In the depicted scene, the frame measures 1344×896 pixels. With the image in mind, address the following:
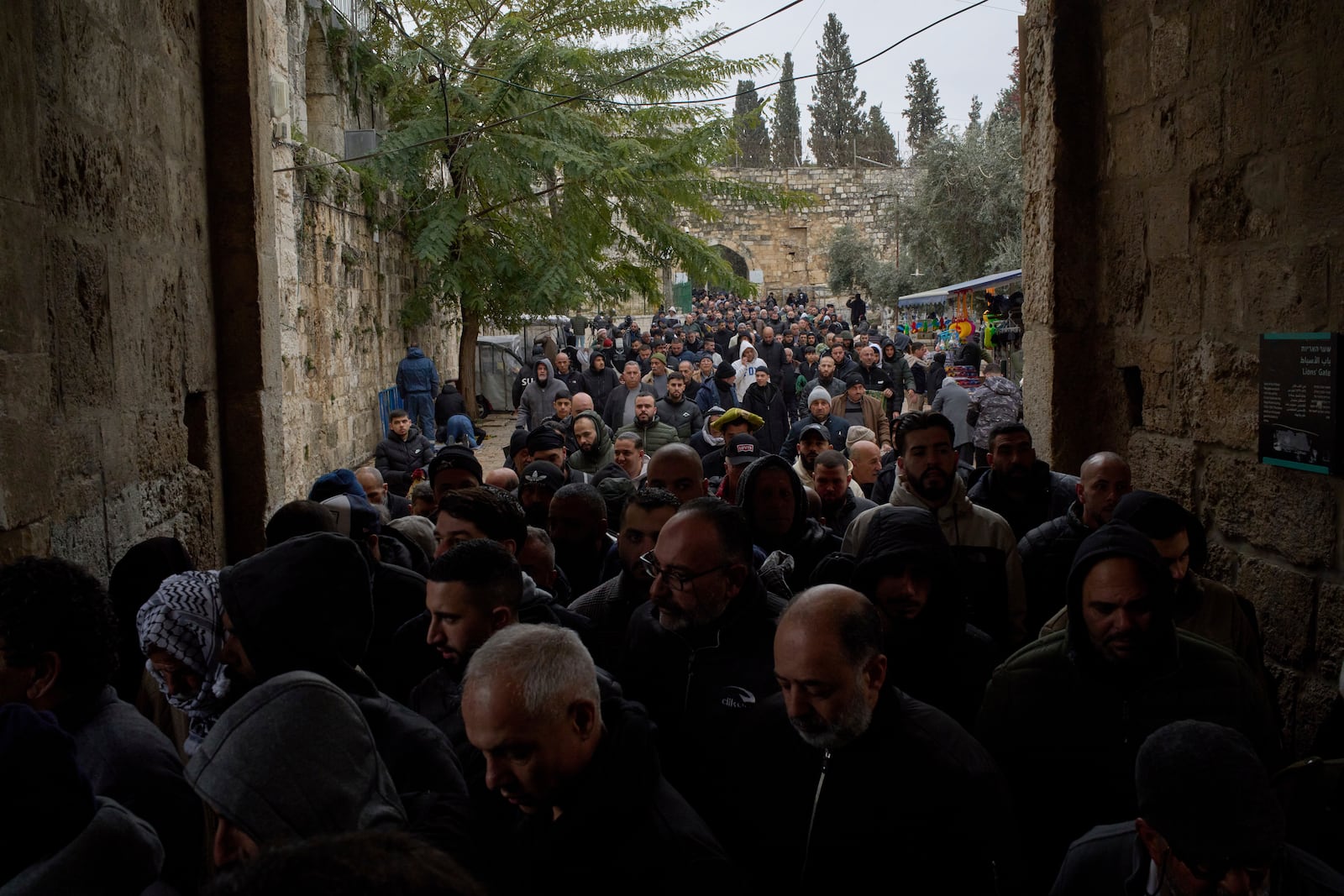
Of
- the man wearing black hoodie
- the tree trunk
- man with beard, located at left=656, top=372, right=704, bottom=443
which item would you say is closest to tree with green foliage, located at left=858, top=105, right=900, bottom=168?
the tree trunk

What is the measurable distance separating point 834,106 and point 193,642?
6429 centimetres

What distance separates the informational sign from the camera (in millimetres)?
3615

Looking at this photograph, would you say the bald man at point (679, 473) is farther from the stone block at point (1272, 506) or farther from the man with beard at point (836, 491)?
the stone block at point (1272, 506)

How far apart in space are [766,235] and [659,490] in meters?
44.4

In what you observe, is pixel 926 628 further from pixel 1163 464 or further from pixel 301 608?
pixel 1163 464

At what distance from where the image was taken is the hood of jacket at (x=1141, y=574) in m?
2.77

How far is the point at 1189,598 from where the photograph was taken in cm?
344

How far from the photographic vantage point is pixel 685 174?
1580 centimetres

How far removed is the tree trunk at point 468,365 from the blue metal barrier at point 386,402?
2.64 meters

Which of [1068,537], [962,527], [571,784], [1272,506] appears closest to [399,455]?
[962,527]

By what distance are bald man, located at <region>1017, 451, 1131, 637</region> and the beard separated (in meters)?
2.01

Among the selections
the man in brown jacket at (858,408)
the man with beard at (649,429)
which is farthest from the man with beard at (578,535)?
the man in brown jacket at (858,408)

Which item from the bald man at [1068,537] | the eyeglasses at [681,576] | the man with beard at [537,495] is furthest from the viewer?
the man with beard at [537,495]

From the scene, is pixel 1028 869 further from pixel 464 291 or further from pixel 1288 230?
pixel 464 291
